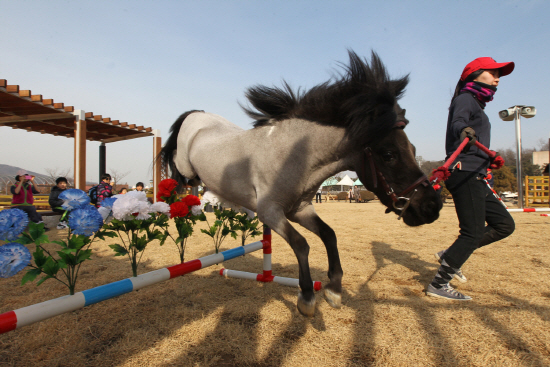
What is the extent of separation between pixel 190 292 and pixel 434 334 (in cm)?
204

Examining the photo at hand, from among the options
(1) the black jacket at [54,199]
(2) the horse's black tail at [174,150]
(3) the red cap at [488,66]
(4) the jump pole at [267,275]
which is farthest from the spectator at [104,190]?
(3) the red cap at [488,66]

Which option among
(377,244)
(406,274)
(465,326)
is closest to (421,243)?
(377,244)

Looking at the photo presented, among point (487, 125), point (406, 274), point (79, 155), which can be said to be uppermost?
point (79, 155)

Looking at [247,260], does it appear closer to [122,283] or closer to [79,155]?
[122,283]

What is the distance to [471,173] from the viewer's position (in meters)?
2.49

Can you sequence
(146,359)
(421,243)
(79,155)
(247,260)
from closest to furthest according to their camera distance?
(146,359)
(247,260)
(421,243)
(79,155)

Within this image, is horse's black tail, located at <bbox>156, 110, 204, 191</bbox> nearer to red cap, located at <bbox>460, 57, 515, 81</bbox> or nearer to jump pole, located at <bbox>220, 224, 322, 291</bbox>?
jump pole, located at <bbox>220, 224, 322, 291</bbox>

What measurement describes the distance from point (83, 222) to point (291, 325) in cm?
150

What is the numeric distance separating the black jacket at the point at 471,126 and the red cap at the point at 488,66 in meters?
0.23

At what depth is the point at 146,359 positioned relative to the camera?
5.59ft

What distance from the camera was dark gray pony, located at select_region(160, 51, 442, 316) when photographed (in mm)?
1783

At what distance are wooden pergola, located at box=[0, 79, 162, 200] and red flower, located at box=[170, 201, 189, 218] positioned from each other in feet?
10.4

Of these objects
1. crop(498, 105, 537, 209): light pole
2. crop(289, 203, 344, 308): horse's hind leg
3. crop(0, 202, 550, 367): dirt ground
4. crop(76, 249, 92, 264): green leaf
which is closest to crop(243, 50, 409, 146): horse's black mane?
crop(289, 203, 344, 308): horse's hind leg

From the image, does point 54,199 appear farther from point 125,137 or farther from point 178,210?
point 178,210
